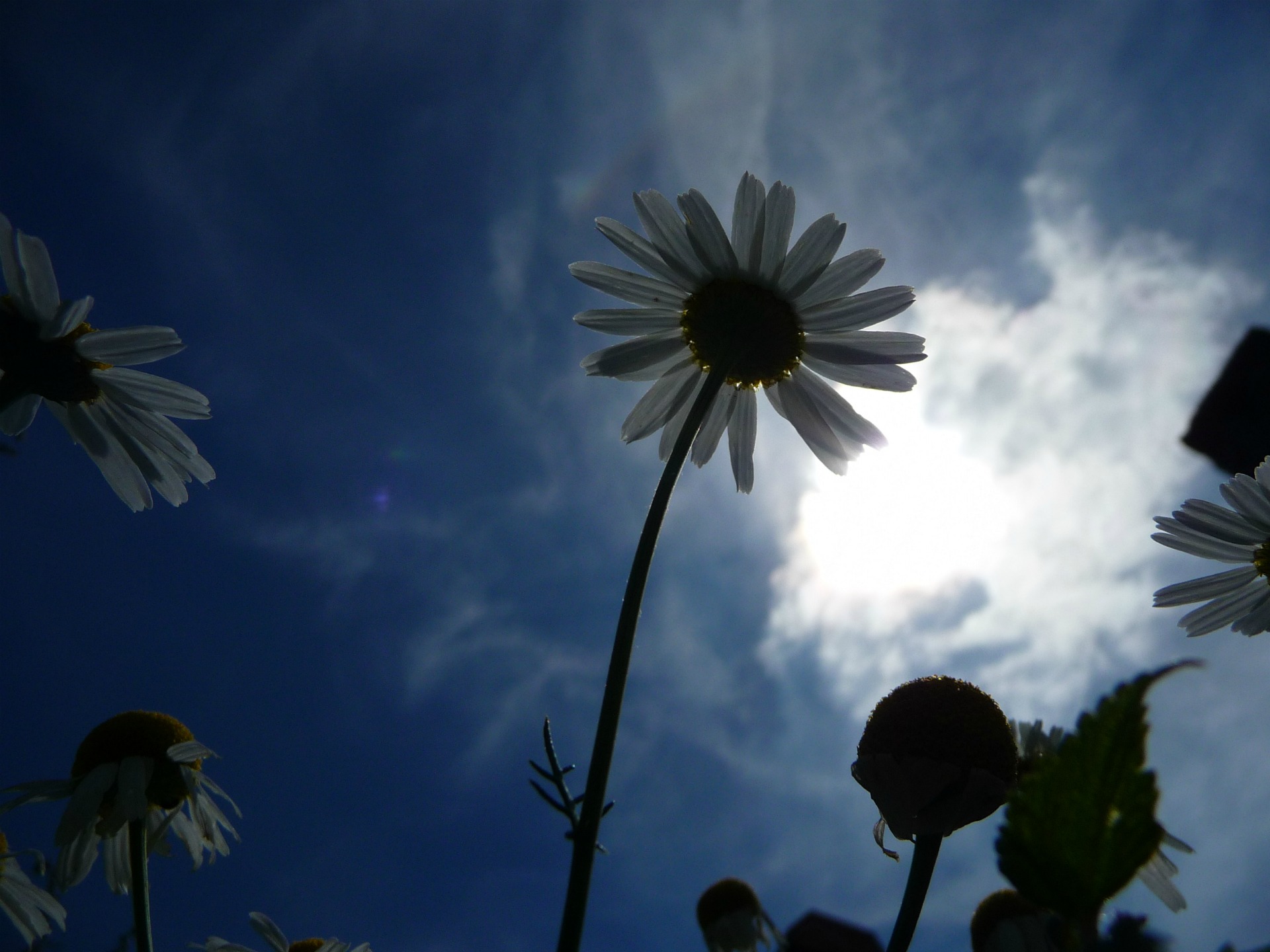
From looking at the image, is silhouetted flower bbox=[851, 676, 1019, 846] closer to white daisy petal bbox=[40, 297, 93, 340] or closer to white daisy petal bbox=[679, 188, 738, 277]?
white daisy petal bbox=[679, 188, 738, 277]

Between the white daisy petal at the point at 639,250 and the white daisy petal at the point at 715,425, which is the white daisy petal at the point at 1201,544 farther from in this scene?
the white daisy petal at the point at 639,250

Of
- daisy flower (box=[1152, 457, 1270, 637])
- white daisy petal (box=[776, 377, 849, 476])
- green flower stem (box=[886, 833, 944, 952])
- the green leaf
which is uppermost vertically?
white daisy petal (box=[776, 377, 849, 476])

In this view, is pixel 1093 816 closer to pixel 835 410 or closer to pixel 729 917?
pixel 835 410

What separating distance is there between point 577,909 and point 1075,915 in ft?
2.21

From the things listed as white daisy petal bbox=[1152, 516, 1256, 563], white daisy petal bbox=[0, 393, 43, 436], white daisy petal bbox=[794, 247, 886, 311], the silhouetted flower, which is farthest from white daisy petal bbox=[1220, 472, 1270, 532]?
white daisy petal bbox=[0, 393, 43, 436]

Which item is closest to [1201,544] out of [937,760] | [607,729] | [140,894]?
[937,760]

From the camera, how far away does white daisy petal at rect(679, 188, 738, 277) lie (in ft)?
8.96

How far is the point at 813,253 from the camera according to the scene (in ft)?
9.02

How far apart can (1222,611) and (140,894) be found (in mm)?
3394

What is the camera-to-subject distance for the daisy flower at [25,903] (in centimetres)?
229

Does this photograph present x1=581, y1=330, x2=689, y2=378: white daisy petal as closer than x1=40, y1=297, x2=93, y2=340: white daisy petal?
No

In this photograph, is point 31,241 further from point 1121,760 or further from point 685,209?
point 1121,760

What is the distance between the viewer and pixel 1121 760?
58cm

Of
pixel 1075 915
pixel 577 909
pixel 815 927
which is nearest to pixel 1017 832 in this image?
pixel 1075 915
